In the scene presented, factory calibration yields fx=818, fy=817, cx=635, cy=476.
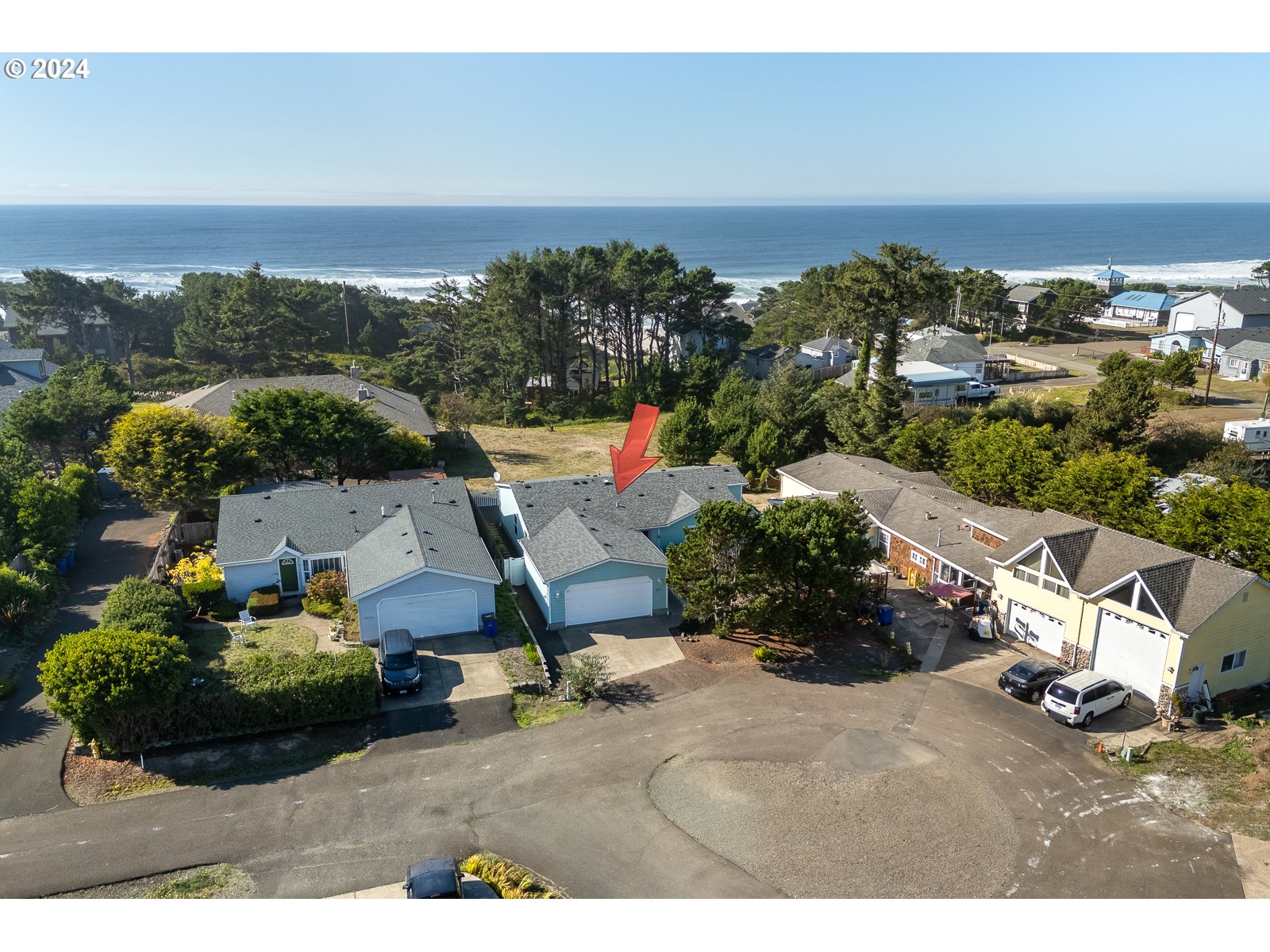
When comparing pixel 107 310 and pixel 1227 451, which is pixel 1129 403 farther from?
pixel 107 310

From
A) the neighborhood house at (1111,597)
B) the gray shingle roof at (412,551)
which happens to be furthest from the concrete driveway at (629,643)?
the neighborhood house at (1111,597)

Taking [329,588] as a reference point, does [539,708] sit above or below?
below

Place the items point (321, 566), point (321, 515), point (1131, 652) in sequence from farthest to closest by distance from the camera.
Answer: point (321, 515) < point (321, 566) < point (1131, 652)

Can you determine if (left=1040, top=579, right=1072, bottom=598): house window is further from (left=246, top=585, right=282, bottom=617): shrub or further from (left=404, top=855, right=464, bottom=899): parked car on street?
(left=246, top=585, right=282, bottom=617): shrub

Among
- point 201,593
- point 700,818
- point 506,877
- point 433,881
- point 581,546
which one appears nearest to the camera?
point 433,881

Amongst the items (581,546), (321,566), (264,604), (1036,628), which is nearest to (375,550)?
(321,566)

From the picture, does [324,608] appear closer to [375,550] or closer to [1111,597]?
[375,550]

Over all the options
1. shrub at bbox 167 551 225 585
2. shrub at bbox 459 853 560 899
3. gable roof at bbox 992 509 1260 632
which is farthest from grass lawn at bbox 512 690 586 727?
gable roof at bbox 992 509 1260 632
